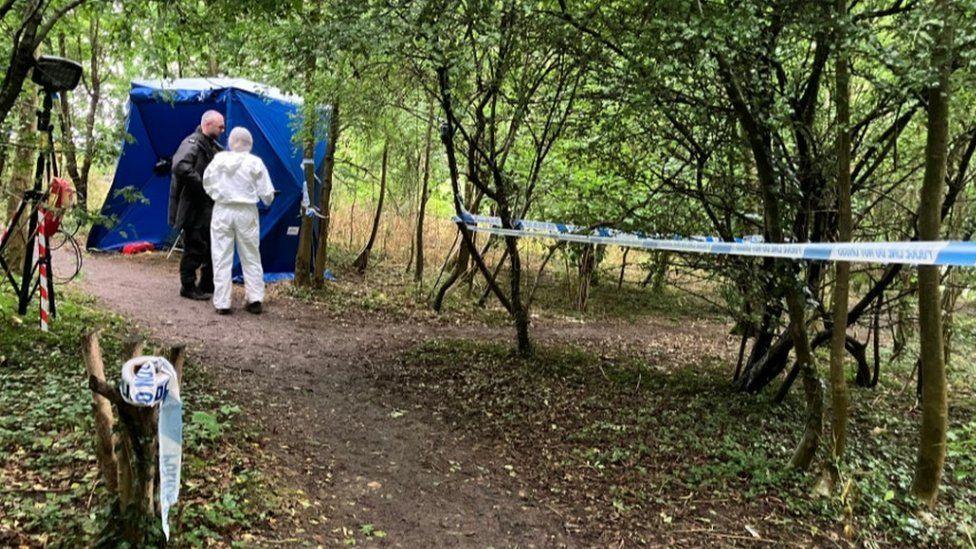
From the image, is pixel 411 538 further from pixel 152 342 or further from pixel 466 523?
pixel 152 342

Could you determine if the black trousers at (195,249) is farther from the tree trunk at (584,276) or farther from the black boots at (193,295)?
the tree trunk at (584,276)

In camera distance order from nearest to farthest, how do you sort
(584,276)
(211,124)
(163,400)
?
(163,400), (211,124), (584,276)

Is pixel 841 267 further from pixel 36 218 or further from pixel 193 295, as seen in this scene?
pixel 193 295

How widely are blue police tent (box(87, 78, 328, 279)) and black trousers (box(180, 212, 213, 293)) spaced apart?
1.52 m

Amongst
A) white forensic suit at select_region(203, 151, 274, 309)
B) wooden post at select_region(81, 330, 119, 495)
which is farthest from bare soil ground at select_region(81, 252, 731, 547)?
wooden post at select_region(81, 330, 119, 495)

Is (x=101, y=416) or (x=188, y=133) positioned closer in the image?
(x=101, y=416)

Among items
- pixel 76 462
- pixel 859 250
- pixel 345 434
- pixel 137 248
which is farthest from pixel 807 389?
pixel 137 248

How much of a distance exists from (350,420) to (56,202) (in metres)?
2.75

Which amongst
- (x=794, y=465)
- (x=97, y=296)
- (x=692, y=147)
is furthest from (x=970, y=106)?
(x=97, y=296)

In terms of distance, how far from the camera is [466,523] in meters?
3.39

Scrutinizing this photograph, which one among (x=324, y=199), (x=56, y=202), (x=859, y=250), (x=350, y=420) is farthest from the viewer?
(x=324, y=199)

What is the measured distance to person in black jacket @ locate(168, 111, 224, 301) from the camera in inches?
285

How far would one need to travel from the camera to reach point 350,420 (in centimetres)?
465

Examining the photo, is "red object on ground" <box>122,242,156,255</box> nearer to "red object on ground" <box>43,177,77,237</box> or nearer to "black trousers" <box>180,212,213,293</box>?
"black trousers" <box>180,212,213,293</box>
